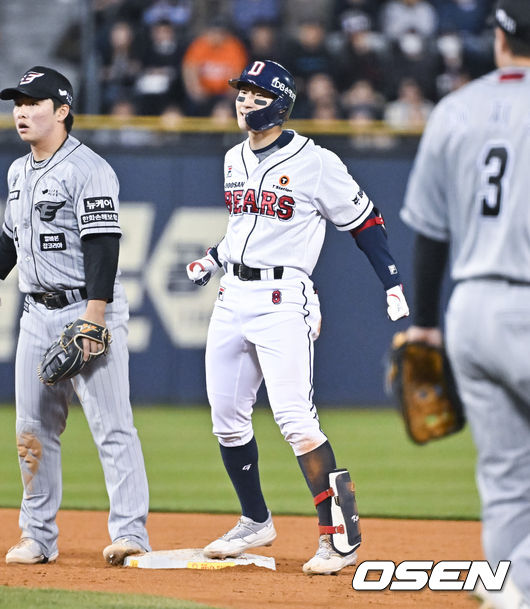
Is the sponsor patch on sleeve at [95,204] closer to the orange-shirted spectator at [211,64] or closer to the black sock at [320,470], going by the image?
the black sock at [320,470]

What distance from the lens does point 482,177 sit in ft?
11.0

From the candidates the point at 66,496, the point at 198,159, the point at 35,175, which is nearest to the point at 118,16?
the point at 198,159

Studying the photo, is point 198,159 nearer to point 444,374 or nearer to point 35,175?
point 35,175

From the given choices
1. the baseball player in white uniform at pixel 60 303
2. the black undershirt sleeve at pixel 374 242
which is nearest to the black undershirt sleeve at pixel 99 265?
the baseball player in white uniform at pixel 60 303

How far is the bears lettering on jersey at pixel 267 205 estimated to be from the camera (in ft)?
17.0

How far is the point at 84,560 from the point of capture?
18.0ft

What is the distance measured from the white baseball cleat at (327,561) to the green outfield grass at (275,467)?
205cm

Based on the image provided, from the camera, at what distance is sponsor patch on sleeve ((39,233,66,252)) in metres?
5.28

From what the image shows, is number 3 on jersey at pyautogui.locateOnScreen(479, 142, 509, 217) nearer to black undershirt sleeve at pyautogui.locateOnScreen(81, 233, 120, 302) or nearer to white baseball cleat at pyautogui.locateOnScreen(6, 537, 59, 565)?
black undershirt sleeve at pyautogui.locateOnScreen(81, 233, 120, 302)

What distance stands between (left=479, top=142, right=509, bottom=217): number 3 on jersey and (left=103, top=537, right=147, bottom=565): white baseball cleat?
2633mm

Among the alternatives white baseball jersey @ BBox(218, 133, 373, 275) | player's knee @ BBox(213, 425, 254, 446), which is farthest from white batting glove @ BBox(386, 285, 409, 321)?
player's knee @ BBox(213, 425, 254, 446)

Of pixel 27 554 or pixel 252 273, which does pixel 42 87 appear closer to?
pixel 252 273

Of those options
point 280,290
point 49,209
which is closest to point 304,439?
point 280,290

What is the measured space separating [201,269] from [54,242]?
0.75 metres
